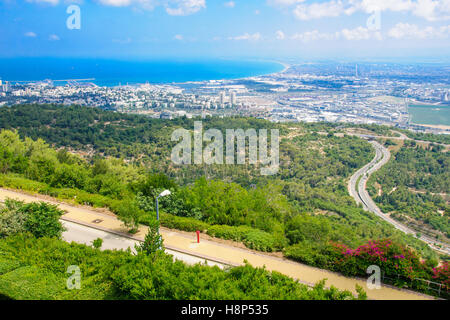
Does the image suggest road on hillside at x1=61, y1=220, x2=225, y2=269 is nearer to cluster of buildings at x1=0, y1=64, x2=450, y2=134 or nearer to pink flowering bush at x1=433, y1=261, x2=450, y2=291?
pink flowering bush at x1=433, y1=261, x2=450, y2=291

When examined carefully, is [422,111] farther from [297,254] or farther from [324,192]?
[297,254]

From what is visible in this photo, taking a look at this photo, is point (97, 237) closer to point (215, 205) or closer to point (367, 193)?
point (215, 205)

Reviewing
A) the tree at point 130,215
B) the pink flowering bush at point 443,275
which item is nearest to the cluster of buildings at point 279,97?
the tree at point 130,215

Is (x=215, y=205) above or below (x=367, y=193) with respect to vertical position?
above

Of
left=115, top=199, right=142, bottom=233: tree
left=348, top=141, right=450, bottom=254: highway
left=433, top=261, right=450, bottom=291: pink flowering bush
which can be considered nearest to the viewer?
left=433, top=261, right=450, bottom=291: pink flowering bush
